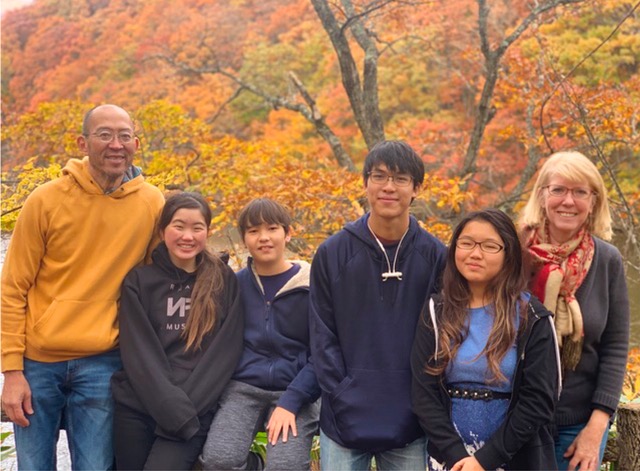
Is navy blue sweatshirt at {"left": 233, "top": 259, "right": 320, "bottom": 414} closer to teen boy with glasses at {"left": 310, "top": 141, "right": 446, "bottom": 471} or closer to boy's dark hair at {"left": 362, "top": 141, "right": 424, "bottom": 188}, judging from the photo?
teen boy with glasses at {"left": 310, "top": 141, "right": 446, "bottom": 471}

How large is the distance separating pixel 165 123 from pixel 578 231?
7402 millimetres

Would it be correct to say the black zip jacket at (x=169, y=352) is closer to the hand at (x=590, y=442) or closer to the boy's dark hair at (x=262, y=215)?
the boy's dark hair at (x=262, y=215)

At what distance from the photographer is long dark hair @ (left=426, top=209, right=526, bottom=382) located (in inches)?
87.1

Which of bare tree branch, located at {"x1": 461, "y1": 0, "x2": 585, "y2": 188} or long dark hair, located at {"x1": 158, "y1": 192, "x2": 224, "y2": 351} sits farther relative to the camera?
bare tree branch, located at {"x1": 461, "y1": 0, "x2": 585, "y2": 188}

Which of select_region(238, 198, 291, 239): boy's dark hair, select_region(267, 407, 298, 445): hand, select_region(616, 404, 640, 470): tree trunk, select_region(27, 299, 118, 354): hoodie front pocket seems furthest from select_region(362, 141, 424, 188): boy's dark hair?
select_region(616, 404, 640, 470): tree trunk

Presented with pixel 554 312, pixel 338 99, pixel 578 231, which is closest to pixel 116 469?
pixel 554 312

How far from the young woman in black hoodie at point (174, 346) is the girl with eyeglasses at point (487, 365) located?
2.62 ft

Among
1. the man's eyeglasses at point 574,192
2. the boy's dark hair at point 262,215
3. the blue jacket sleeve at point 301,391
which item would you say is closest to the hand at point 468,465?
the blue jacket sleeve at point 301,391

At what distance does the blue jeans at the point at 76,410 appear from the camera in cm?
257

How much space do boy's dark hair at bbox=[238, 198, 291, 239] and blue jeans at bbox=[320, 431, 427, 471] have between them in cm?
89

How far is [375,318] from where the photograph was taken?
7.82 ft

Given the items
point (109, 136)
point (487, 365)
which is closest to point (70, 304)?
point (109, 136)

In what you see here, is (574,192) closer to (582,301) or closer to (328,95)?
(582,301)

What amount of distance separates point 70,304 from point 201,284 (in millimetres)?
502
